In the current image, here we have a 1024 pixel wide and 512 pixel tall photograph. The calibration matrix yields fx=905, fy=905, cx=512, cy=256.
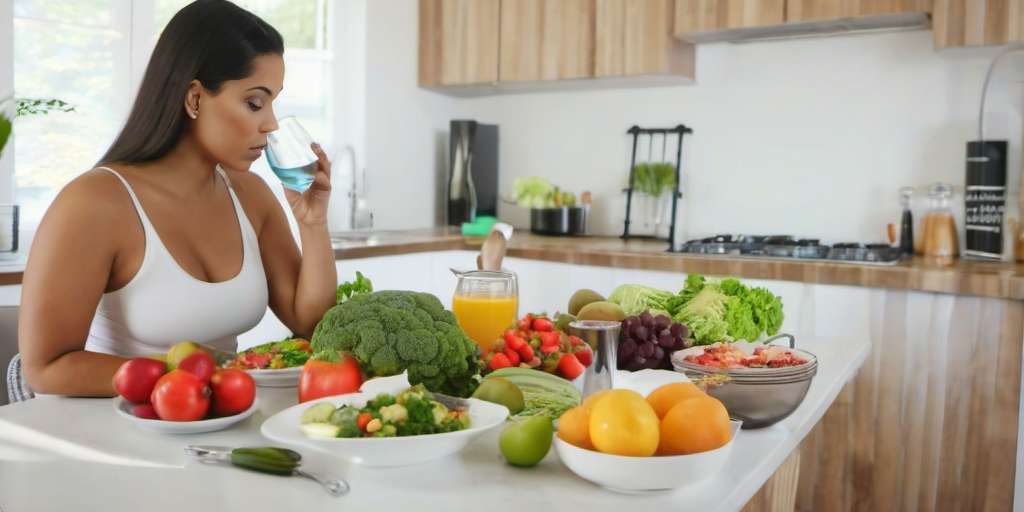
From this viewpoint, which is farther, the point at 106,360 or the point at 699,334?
the point at 699,334

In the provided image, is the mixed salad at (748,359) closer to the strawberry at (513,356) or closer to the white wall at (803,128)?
the strawberry at (513,356)

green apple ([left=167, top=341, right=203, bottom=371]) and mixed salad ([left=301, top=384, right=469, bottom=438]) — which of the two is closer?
mixed salad ([left=301, top=384, right=469, bottom=438])

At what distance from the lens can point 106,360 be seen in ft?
4.45

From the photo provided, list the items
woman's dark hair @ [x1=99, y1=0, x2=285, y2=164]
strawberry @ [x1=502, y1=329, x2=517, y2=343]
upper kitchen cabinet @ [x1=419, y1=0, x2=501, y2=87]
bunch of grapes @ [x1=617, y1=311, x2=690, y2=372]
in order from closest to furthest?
strawberry @ [x1=502, y1=329, x2=517, y2=343] < bunch of grapes @ [x1=617, y1=311, x2=690, y2=372] < woman's dark hair @ [x1=99, y1=0, x2=285, y2=164] < upper kitchen cabinet @ [x1=419, y1=0, x2=501, y2=87]

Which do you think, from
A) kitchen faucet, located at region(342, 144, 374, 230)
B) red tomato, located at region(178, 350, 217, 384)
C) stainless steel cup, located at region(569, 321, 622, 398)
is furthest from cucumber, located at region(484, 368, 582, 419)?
kitchen faucet, located at region(342, 144, 374, 230)

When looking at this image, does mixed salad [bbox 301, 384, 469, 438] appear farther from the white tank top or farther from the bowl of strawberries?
the white tank top

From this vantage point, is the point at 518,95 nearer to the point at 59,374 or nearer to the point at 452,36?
the point at 452,36

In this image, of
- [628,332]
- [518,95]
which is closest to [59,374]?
[628,332]

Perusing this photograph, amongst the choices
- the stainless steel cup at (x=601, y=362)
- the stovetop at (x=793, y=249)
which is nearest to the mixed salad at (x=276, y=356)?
the stainless steel cup at (x=601, y=362)

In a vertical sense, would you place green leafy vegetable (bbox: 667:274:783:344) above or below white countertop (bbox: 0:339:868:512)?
above

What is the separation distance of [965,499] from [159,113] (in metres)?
2.42

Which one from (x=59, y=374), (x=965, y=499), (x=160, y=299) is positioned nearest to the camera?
(x=59, y=374)

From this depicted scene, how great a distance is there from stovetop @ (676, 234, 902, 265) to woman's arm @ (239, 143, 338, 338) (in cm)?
170

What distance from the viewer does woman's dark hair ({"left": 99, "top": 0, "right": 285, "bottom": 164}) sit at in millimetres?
1611
